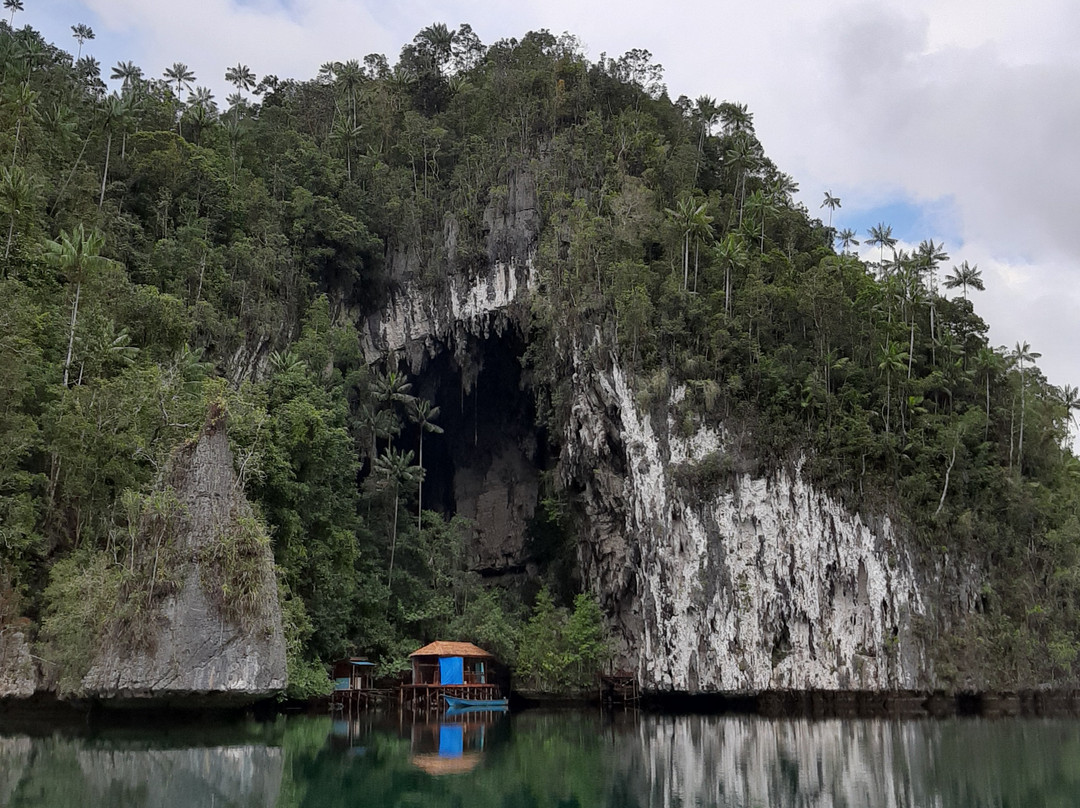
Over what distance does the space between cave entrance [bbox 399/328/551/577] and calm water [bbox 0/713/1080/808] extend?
18.2 meters

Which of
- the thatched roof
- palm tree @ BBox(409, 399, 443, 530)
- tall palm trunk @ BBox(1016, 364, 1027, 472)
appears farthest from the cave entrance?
tall palm trunk @ BBox(1016, 364, 1027, 472)

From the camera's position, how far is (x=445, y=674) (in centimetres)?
3406

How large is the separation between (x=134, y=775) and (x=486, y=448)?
3026cm

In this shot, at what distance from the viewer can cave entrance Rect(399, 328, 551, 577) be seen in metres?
41.9

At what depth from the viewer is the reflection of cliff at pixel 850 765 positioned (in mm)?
13797

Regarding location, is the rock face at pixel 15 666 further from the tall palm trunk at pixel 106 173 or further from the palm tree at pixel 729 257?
the palm tree at pixel 729 257

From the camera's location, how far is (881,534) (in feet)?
109

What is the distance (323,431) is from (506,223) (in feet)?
44.6

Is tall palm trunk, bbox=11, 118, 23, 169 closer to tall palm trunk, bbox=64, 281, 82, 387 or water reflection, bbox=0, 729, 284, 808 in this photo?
tall palm trunk, bbox=64, 281, 82, 387

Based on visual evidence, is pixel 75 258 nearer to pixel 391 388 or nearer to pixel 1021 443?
pixel 391 388

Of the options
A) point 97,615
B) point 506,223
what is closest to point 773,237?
point 506,223

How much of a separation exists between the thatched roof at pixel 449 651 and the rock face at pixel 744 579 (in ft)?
16.1

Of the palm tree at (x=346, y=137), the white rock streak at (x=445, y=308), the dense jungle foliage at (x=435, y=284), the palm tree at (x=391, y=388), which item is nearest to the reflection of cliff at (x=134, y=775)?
the dense jungle foliage at (x=435, y=284)

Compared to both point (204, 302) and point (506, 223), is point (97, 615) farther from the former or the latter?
point (506, 223)
